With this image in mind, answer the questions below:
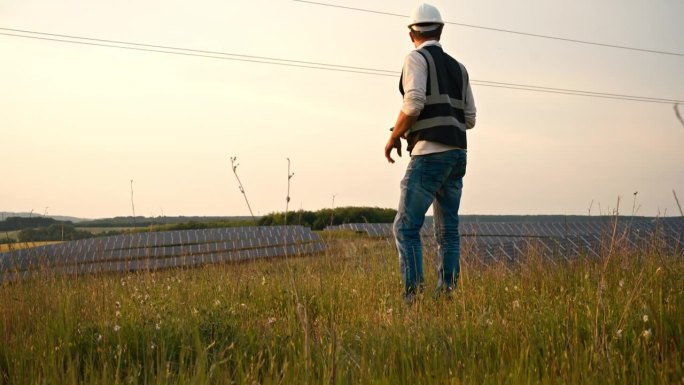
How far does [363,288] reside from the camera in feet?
17.1

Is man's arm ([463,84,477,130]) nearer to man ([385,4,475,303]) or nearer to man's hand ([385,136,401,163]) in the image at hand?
man ([385,4,475,303])

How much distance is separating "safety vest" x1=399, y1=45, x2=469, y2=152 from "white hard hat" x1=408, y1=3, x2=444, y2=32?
170 millimetres

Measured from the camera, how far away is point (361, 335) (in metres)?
3.72

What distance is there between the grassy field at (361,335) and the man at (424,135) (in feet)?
1.40

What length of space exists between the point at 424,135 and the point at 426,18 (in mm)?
890

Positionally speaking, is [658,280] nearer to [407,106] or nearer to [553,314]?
[553,314]

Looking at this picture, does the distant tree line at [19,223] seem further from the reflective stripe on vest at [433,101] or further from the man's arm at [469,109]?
the man's arm at [469,109]

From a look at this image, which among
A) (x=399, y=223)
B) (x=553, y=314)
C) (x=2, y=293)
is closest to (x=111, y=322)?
(x=2, y=293)

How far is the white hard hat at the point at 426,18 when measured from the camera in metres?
5.02

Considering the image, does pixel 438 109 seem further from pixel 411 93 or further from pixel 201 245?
pixel 201 245

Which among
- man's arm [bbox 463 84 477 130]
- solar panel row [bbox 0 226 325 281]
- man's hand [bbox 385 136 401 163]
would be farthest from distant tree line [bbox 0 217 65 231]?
solar panel row [bbox 0 226 325 281]

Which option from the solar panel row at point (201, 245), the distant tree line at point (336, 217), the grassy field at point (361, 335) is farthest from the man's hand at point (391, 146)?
the distant tree line at point (336, 217)

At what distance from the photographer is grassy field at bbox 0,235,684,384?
2.53 m

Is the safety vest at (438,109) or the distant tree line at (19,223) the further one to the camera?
the distant tree line at (19,223)
